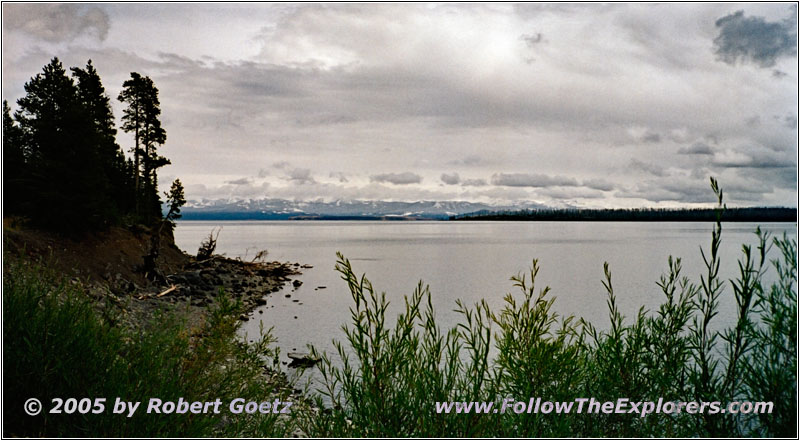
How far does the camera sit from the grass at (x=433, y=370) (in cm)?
352

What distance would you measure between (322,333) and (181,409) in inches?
613

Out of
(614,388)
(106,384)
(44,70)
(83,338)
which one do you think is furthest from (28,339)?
(44,70)

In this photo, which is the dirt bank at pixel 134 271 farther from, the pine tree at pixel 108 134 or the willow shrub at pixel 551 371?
the willow shrub at pixel 551 371

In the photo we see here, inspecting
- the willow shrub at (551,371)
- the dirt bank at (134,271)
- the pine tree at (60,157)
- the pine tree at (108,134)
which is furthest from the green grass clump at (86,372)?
the pine tree at (108,134)

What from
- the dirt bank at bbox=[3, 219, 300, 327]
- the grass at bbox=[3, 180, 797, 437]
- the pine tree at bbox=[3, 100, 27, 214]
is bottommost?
the dirt bank at bbox=[3, 219, 300, 327]

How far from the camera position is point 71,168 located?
1986 centimetres

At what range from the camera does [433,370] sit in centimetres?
375

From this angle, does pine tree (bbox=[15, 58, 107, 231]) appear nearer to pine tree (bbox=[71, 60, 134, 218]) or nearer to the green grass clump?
pine tree (bbox=[71, 60, 134, 218])

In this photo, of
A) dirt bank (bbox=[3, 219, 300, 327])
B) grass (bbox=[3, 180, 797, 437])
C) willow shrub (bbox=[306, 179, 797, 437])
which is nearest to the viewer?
willow shrub (bbox=[306, 179, 797, 437])

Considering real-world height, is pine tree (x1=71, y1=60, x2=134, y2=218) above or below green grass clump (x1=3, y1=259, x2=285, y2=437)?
above

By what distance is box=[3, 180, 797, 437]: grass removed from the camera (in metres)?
3.52

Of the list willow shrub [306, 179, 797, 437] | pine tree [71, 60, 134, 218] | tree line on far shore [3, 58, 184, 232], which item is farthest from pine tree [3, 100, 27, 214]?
willow shrub [306, 179, 797, 437]

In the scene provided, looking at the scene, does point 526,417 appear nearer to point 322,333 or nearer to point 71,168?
point 322,333

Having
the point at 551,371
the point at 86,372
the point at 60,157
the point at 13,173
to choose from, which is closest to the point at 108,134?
the point at 13,173
